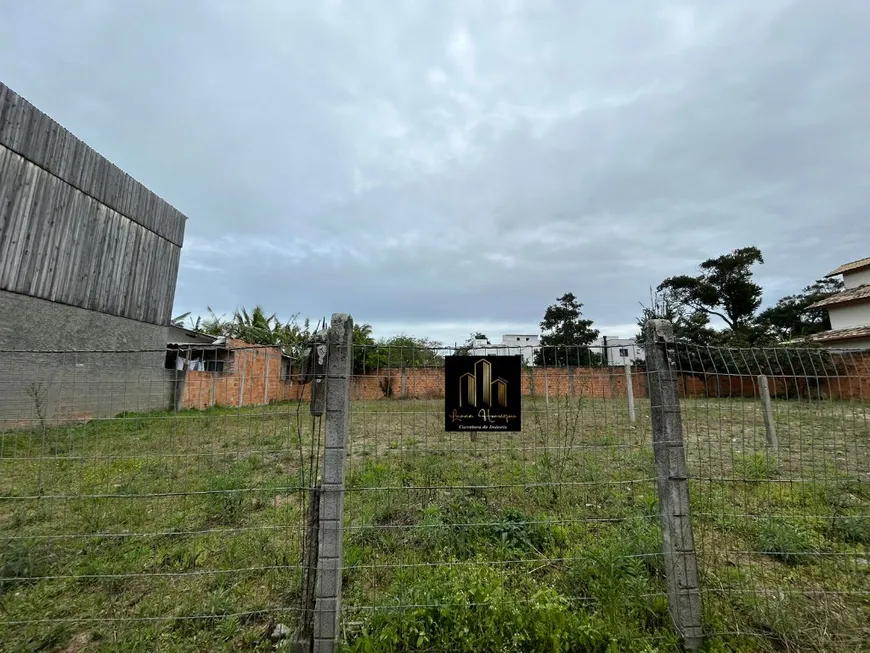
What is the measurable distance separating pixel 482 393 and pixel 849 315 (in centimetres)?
2727

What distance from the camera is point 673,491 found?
2266 millimetres

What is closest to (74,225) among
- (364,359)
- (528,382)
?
(364,359)

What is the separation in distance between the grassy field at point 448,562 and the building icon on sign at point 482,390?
207 mm

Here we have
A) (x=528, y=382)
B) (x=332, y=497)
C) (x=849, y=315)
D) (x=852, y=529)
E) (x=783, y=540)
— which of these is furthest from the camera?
(x=849, y=315)

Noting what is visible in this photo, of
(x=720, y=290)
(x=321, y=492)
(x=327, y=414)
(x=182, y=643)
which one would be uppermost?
(x=720, y=290)

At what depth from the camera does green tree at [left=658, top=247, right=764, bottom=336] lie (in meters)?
28.2

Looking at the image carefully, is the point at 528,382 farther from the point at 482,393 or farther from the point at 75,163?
the point at 75,163

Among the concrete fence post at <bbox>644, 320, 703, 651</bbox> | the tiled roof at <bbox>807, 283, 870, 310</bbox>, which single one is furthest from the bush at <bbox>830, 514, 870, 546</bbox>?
the tiled roof at <bbox>807, 283, 870, 310</bbox>

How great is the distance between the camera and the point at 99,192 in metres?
10.8

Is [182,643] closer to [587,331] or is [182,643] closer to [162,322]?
[162,322]

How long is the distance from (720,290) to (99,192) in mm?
35373

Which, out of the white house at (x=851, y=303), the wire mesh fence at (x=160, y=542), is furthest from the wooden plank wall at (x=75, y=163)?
the white house at (x=851, y=303)

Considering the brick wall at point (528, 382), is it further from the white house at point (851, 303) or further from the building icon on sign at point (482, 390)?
the white house at point (851, 303)

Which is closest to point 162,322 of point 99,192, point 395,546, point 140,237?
point 140,237
